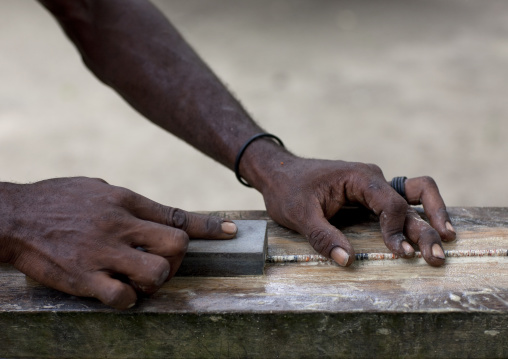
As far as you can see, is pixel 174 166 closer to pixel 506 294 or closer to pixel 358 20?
pixel 506 294

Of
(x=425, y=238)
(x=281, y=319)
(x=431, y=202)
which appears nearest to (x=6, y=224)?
(x=281, y=319)

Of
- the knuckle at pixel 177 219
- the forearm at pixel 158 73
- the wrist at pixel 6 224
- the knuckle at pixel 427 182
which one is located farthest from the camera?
the forearm at pixel 158 73

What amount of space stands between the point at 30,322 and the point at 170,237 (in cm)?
40

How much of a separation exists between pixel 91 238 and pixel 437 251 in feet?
2.99

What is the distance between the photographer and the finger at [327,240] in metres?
1.58

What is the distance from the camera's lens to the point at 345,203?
1.83m

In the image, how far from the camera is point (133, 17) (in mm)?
2111

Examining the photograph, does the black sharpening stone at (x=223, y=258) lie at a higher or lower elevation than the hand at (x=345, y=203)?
lower

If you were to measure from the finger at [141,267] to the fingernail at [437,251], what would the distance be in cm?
71

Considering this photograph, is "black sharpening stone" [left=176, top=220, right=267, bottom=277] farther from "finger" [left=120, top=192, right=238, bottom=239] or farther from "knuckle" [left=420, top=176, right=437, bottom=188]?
"knuckle" [left=420, top=176, right=437, bottom=188]

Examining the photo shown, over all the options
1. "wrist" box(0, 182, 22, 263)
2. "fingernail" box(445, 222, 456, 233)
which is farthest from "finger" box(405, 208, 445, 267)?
"wrist" box(0, 182, 22, 263)

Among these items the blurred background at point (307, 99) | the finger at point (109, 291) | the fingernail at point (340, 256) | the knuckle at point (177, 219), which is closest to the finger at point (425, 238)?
the fingernail at point (340, 256)

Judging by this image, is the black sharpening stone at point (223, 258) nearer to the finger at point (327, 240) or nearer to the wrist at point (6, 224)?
the finger at point (327, 240)

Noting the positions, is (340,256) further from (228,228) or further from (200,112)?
(200,112)
